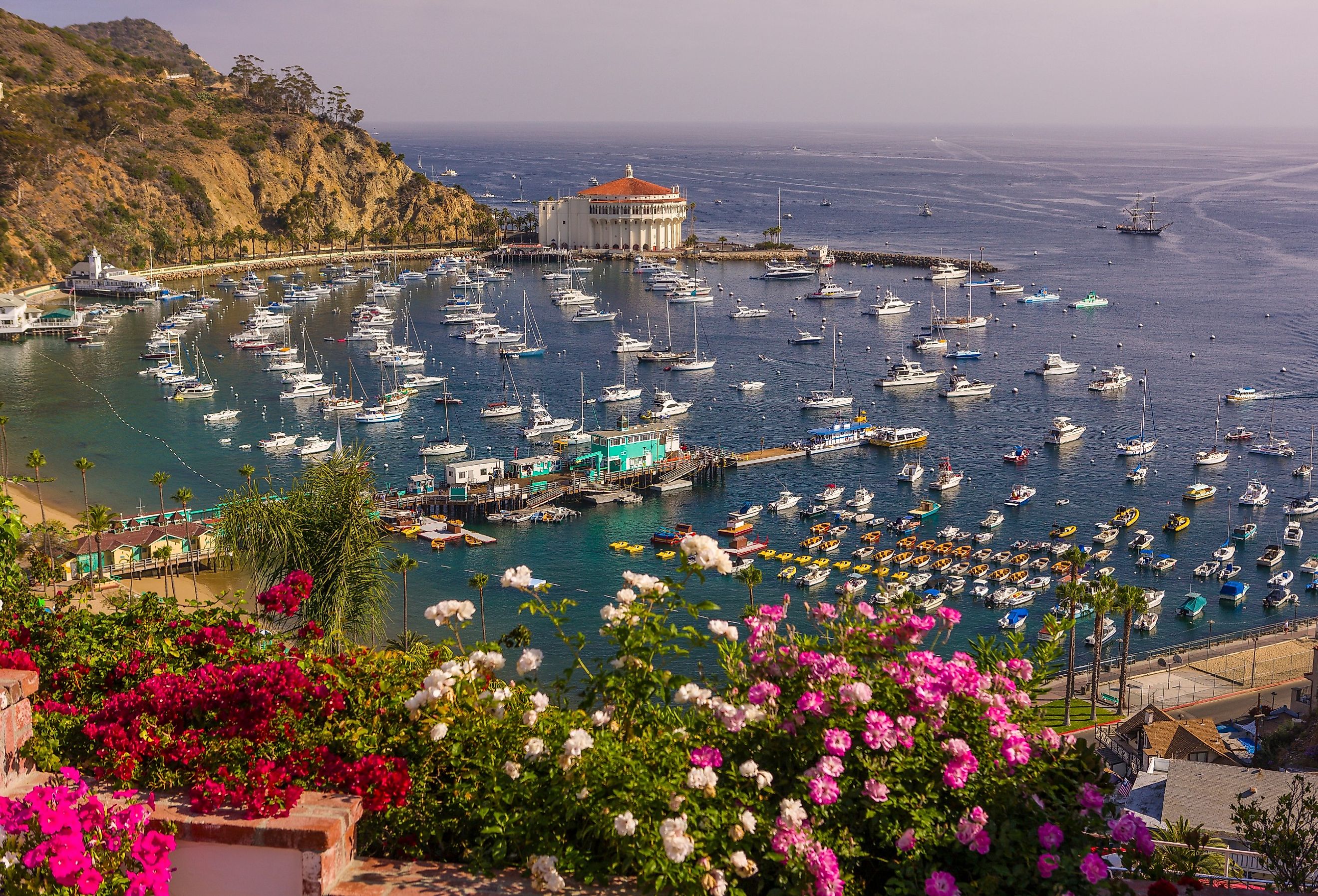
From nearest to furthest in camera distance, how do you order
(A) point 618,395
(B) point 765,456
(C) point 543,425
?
(B) point 765,456 → (C) point 543,425 → (A) point 618,395

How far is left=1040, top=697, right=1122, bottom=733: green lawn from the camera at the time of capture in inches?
886

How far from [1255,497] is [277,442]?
33801 millimetres

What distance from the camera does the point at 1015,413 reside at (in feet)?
168

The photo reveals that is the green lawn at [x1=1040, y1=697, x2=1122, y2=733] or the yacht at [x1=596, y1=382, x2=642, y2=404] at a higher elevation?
the yacht at [x1=596, y1=382, x2=642, y2=404]

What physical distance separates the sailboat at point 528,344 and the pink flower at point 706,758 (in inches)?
2240

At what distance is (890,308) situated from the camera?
76000 millimetres

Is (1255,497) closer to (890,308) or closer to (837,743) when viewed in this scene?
(837,743)

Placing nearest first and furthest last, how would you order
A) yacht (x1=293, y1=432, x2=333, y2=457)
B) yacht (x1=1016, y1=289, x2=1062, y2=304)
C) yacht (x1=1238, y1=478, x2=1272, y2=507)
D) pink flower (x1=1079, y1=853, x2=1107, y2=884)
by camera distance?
pink flower (x1=1079, y1=853, x2=1107, y2=884) → yacht (x1=1238, y1=478, x2=1272, y2=507) → yacht (x1=293, y1=432, x2=333, y2=457) → yacht (x1=1016, y1=289, x2=1062, y2=304)

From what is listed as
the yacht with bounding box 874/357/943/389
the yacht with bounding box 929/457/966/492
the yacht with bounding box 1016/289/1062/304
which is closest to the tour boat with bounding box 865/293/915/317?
the yacht with bounding box 1016/289/1062/304

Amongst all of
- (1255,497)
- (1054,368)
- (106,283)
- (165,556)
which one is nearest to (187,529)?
(165,556)

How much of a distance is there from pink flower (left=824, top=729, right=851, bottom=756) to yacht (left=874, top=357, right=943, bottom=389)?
5178 cm

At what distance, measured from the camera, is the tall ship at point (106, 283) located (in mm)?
76938

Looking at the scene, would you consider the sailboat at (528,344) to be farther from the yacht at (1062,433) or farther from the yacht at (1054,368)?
the yacht at (1062,433)

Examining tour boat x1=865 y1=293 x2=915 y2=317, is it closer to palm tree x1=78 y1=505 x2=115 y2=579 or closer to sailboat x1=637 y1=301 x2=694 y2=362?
sailboat x1=637 y1=301 x2=694 y2=362
